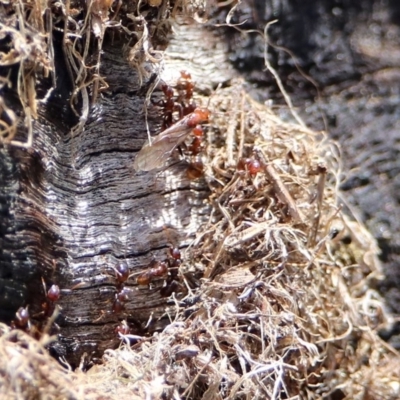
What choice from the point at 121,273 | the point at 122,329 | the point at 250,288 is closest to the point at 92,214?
the point at 121,273

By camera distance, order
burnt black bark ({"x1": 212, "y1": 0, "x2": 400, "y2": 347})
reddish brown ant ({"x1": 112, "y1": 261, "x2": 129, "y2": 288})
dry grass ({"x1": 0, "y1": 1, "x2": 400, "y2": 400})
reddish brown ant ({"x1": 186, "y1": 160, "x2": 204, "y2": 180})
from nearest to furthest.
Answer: dry grass ({"x1": 0, "y1": 1, "x2": 400, "y2": 400})
reddish brown ant ({"x1": 112, "y1": 261, "x2": 129, "y2": 288})
reddish brown ant ({"x1": 186, "y1": 160, "x2": 204, "y2": 180})
burnt black bark ({"x1": 212, "y1": 0, "x2": 400, "y2": 347})

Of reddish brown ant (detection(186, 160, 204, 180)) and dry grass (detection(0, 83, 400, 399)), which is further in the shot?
reddish brown ant (detection(186, 160, 204, 180))

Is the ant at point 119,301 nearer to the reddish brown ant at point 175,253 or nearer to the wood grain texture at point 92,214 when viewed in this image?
the wood grain texture at point 92,214

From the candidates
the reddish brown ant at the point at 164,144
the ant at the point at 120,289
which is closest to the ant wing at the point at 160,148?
the reddish brown ant at the point at 164,144

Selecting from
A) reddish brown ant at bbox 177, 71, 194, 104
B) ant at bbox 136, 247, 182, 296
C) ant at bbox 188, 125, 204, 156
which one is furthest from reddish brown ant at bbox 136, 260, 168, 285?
reddish brown ant at bbox 177, 71, 194, 104

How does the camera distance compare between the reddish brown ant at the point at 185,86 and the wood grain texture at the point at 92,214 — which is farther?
the reddish brown ant at the point at 185,86

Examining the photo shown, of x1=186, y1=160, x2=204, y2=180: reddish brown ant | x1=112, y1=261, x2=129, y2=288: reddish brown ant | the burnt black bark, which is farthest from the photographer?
the burnt black bark

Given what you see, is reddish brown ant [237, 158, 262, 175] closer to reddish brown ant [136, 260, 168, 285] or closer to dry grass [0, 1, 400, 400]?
dry grass [0, 1, 400, 400]

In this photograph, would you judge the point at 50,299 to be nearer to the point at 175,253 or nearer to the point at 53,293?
the point at 53,293

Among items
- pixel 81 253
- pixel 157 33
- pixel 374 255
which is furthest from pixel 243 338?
pixel 157 33
